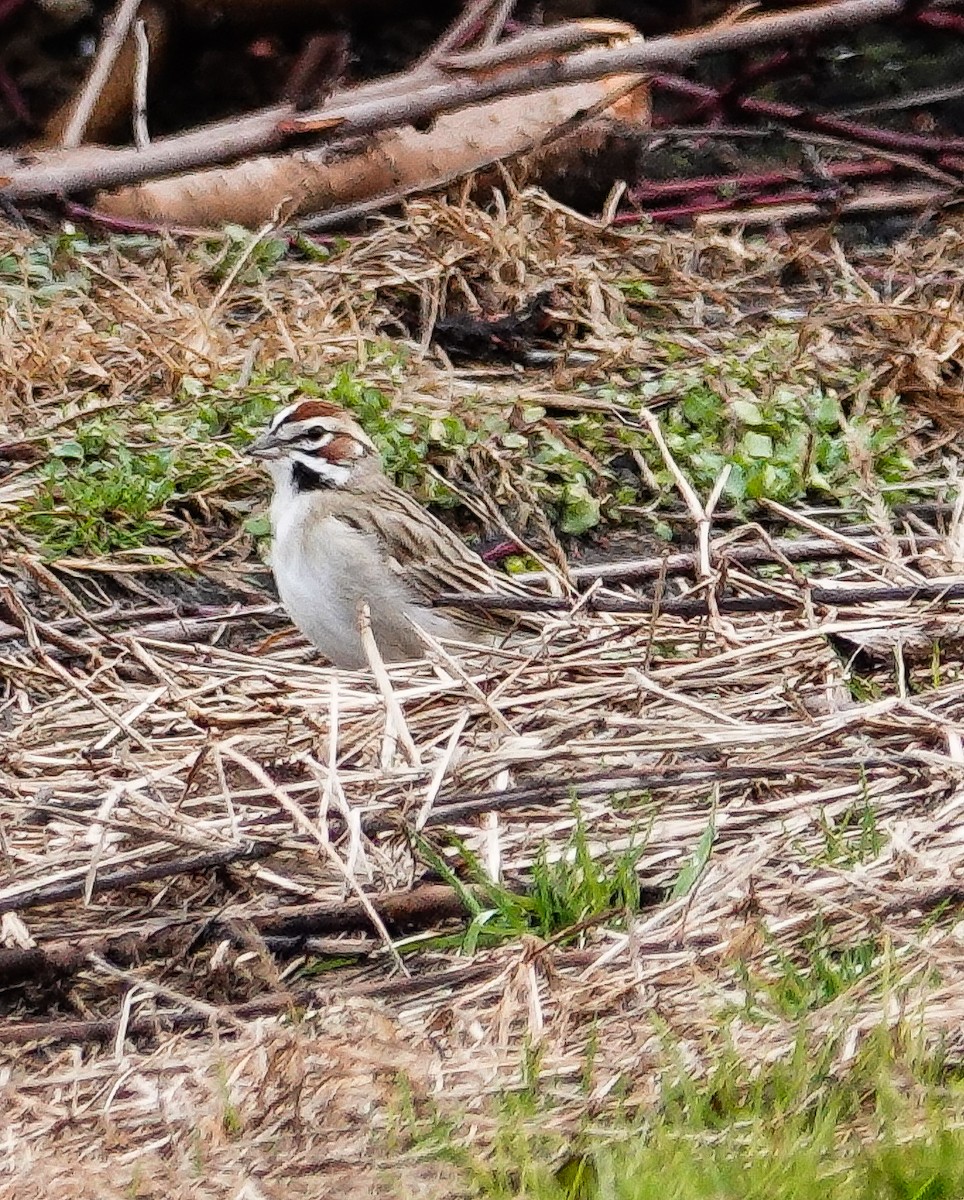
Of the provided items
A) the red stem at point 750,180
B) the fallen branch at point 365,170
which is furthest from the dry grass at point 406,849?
the red stem at point 750,180

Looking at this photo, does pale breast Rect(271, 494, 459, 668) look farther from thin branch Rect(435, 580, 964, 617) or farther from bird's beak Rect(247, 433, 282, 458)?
thin branch Rect(435, 580, 964, 617)

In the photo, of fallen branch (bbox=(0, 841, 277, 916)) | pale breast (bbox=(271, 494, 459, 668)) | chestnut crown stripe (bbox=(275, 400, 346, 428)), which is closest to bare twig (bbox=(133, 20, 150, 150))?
chestnut crown stripe (bbox=(275, 400, 346, 428))

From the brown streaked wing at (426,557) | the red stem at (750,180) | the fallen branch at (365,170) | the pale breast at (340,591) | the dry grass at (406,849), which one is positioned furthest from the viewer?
the red stem at (750,180)

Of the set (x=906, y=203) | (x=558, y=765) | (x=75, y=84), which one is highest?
(x=75, y=84)

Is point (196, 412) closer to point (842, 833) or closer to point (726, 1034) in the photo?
point (842, 833)

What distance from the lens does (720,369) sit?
24.9 feet

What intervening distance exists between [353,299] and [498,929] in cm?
495

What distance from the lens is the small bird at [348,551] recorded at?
5.75 meters

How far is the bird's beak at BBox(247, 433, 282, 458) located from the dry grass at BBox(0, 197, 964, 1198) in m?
0.49

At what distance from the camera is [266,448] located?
6.20 metres

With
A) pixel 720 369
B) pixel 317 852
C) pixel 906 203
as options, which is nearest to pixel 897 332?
pixel 720 369

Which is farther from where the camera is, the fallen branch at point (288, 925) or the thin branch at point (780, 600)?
the thin branch at point (780, 600)

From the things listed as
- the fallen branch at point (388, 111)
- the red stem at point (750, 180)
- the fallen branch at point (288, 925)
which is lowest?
the red stem at point (750, 180)

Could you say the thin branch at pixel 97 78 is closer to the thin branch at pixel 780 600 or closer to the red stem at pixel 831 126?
the red stem at pixel 831 126
